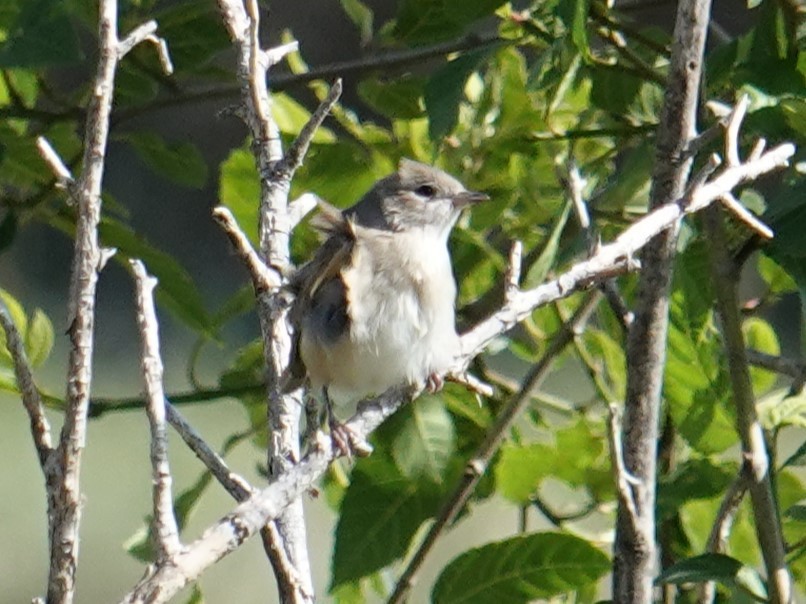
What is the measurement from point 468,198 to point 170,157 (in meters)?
0.53

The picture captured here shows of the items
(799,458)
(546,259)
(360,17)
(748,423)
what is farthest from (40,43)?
(799,458)

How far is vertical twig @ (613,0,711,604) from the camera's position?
1848 mm

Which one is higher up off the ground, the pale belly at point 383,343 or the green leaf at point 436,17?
the green leaf at point 436,17

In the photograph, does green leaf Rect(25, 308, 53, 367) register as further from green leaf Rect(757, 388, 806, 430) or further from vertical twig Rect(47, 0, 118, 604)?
green leaf Rect(757, 388, 806, 430)

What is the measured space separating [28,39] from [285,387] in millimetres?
625

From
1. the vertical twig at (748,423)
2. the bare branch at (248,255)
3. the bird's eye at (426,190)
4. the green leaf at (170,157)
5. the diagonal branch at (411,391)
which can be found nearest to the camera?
the diagonal branch at (411,391)

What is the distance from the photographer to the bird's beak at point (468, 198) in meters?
2.60

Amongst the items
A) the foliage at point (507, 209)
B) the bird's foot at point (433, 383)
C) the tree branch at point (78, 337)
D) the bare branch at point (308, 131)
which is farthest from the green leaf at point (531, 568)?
the tree branch at point (78, 337)

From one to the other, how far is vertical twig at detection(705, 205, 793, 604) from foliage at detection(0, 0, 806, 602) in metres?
0.04

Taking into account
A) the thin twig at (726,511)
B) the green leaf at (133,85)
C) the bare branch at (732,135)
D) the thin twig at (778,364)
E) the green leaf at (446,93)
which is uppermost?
the green leaf at (133,85)

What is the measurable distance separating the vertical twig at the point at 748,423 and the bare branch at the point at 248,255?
627 millimetres

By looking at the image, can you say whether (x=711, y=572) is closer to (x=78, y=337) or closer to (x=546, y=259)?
(x=546, y=259)

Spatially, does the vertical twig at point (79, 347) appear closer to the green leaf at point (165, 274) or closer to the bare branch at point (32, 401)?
the bare branch at point (32, 401)

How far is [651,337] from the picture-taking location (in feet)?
6.21
